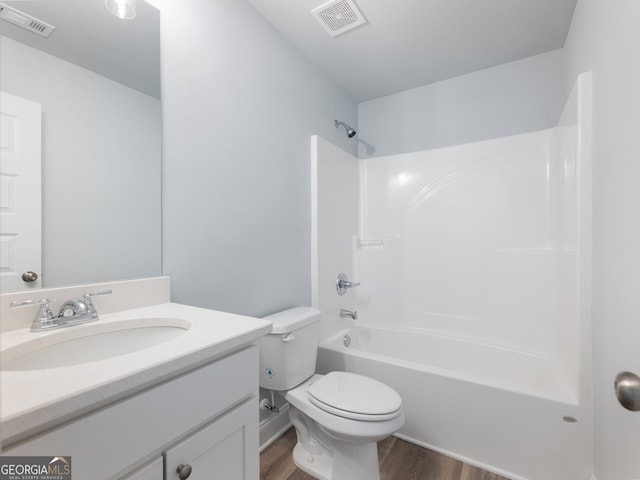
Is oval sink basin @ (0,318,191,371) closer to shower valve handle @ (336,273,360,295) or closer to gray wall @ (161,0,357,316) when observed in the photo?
gray wall @ (161,0,357,316)

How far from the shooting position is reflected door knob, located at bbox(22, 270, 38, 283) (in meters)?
0.86

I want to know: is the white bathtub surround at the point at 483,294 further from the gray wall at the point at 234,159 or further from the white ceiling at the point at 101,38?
the white ceiling at the point at 101,38

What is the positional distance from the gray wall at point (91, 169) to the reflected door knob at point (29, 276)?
23mm

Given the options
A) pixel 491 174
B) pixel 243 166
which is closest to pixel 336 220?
pixel 243 166

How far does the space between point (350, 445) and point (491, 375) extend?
122 centimetres

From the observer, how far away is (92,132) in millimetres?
996

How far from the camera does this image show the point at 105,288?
1.00 metres

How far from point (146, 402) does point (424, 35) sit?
224 cm

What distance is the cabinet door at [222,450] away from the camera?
676 mm

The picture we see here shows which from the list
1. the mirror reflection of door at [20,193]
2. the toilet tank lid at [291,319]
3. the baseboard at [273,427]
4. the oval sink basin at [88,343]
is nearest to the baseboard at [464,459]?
the baseboard at [273,427]

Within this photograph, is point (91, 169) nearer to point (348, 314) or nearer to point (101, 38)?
point (101, 38)

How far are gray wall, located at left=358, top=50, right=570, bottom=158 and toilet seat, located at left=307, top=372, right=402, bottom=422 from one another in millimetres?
1860

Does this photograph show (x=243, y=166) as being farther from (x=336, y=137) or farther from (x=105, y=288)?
(x=336, y=137)

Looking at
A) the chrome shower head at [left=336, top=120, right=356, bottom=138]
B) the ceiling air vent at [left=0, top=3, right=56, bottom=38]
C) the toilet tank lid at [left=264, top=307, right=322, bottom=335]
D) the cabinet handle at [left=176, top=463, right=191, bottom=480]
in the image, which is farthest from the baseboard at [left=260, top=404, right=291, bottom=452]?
the chrome shower head at [left=336, top=120, right=356, bottom=138]
